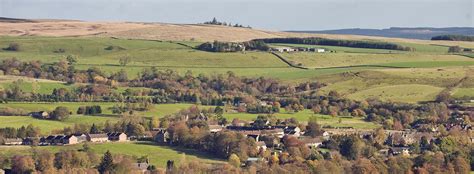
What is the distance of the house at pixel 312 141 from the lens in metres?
83.5

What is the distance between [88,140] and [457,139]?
26.8m

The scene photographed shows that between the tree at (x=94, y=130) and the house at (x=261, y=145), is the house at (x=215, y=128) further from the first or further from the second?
the tree at (x=94, y=130)

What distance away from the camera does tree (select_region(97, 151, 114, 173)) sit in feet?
220

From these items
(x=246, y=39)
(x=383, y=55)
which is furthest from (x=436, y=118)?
(x=246, y=39)

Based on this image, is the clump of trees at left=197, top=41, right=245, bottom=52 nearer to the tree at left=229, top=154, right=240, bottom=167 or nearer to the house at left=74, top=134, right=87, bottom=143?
the house at left=74, top=134, right=87, bottom=143

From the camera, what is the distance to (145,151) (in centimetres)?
7656

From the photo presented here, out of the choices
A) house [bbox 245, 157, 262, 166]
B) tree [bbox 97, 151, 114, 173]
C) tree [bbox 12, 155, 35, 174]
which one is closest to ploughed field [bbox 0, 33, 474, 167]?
tree [bbox 12, 155, 35, 174]

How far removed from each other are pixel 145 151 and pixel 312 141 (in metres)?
14.1

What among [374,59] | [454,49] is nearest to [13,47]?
[374,59]

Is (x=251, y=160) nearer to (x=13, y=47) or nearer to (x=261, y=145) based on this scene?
(x=261, y=145)

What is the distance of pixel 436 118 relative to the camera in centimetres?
9988

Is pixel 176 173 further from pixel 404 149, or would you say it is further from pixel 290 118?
pixel 290 118

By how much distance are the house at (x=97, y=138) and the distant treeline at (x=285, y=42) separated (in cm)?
6610

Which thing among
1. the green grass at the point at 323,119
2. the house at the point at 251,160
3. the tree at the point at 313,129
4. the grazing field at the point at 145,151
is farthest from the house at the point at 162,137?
the green grass at the point at 323,119
